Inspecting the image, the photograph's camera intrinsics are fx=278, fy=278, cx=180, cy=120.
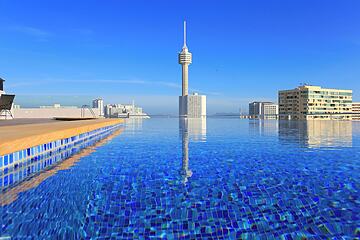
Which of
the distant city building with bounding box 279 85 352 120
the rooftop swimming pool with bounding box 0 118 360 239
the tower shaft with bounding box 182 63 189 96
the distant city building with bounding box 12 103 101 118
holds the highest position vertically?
the tower shaft with bounding box 182 63 189 96

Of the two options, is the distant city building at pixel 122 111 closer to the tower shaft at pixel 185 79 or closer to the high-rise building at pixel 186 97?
the high-rise building at pixel 186 97

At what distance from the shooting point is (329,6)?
23.2 m

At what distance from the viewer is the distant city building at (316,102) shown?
83.9m

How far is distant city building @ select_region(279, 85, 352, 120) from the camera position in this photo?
275ft

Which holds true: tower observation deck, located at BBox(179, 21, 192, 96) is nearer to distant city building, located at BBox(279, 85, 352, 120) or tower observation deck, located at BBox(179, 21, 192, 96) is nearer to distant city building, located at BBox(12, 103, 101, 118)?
distant city building, located at BBox(279, 85, 352, 120)

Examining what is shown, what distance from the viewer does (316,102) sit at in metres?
84.9

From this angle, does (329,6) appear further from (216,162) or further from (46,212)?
(46,212)

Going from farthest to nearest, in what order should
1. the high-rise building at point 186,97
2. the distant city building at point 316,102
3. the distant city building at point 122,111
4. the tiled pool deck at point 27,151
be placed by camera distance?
1. the high-rise building at point 186,97
2. the distant city building at point 316,102
3. the distant city building at point 122,111
4. the tiled pool deck at point 27,151

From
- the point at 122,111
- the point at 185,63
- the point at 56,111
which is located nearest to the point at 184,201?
the point at 56,111

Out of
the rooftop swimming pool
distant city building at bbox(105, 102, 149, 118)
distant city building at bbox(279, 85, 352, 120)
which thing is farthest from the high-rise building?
the rooftop swimming pool

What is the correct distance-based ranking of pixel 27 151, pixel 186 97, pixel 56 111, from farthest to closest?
pixel 186 97
pixel 56 111
pixel 27 151

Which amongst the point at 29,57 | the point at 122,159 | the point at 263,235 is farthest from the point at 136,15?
the point at 263,235

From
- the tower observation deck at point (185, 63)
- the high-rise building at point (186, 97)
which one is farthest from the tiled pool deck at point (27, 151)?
the tower observation deck at point (185, 63)

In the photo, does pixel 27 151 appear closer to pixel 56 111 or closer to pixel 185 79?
pixel 56 111
